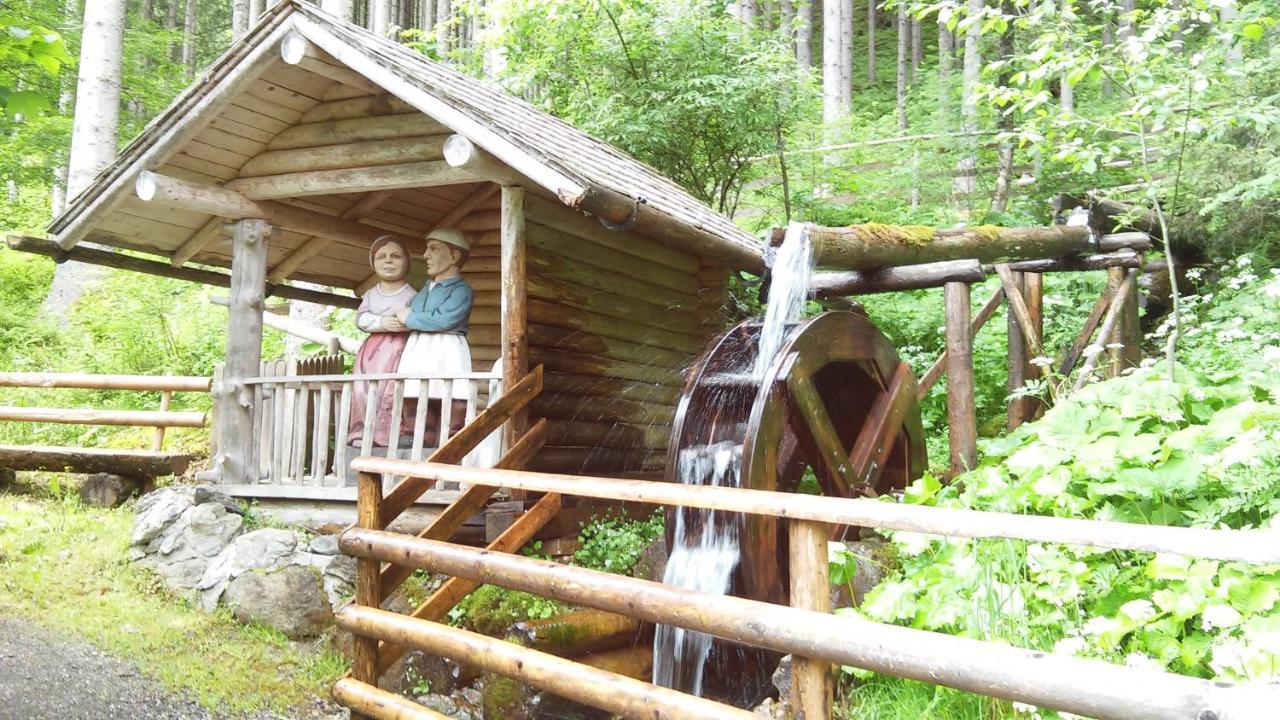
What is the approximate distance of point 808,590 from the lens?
9.61 ft

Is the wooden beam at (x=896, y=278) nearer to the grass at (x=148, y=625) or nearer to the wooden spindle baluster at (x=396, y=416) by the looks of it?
the wooden spindle baluster at (x=396, y=416)

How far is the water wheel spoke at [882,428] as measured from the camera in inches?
239

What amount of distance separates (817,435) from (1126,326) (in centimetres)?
335

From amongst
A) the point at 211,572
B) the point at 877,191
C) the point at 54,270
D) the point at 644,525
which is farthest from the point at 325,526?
A: the point at 54,270

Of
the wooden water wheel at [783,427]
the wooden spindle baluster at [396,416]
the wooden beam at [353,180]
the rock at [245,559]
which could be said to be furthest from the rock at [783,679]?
the wooden beam at [353,180]

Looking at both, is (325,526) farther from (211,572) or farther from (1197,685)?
(1197,685)

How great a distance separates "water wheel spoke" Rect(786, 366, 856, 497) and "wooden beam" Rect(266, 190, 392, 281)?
4343 millimetres

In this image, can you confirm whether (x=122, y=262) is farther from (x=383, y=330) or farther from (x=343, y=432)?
(x=343, y=432)

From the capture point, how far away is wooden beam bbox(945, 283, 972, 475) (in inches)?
231

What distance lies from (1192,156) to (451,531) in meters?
7.41

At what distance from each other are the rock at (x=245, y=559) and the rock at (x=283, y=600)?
0.24 ft

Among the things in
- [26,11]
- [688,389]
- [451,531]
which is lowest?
[451,531]

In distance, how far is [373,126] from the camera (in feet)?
21.5

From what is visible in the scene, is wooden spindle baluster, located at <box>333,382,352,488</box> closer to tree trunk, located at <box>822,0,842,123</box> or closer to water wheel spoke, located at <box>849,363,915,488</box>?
water wheel spoke, located at <box>849,363,915,488</box>
